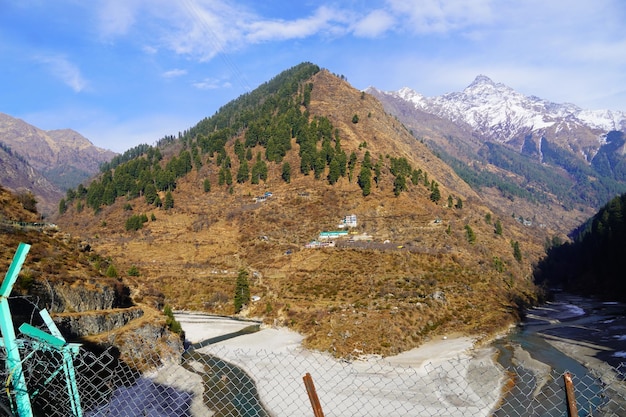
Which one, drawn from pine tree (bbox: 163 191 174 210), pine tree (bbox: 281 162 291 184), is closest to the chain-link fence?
pine tree (bbox: 163 191 174 210)

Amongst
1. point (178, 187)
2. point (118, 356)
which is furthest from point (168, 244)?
point (118, 356)

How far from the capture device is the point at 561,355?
39594 mm

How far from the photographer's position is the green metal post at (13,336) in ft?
16.0

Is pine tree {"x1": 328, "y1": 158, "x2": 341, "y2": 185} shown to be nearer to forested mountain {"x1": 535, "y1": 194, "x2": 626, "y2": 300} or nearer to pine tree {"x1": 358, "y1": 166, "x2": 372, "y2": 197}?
pine tree {"x1": 358, "y1": 166, "x2": 372, "y2": 197}

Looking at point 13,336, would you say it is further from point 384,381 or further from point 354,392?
point 384,381

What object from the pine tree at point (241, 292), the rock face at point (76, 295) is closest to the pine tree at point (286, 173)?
the pine tree at point (241, 292)

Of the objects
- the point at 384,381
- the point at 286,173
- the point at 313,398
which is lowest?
the point at 384,381

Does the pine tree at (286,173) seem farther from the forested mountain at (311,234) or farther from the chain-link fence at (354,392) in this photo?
the chain-link fence at (354,392)

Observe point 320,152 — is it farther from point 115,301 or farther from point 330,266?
point 115,301

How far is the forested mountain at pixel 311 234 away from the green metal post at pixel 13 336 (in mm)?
37637

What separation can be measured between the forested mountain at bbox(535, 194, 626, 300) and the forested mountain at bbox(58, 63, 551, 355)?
24.6 ft

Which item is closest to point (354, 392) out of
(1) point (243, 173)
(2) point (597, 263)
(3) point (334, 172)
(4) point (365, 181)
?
(4) point (365, 181)

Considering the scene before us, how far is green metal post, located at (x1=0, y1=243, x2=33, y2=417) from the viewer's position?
4.88 meters

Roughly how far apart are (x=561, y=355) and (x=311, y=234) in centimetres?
4873
